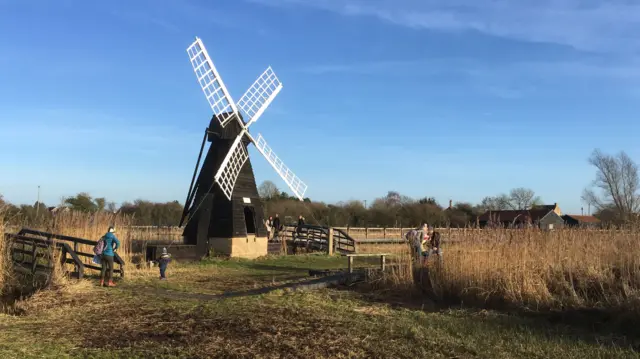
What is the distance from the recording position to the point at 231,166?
19.8 m

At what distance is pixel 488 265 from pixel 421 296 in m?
1.32

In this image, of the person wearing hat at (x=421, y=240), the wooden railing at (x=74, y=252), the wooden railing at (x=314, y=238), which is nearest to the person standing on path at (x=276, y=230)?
the wooden railing at (x=314, y=238)

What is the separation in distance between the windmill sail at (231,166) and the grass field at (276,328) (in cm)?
893

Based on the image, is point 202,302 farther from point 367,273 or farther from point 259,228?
point 259,228

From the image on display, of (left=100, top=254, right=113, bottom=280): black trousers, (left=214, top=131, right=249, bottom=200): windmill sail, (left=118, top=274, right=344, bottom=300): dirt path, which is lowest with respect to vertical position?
(left=118, top=274, right=344, bottom=300): dirt path

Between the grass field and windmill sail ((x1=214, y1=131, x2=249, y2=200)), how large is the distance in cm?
893

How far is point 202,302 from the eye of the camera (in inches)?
358

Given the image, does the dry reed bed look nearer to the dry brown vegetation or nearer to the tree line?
the dry brown vegetation

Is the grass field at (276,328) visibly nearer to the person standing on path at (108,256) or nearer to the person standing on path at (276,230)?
the person standing on path at (108,256)

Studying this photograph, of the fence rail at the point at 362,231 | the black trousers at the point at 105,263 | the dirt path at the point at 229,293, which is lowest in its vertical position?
the dirt path at the point at 229,293

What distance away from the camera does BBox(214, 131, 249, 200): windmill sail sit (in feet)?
62.5

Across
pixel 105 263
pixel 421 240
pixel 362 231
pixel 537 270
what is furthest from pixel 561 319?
pixel 362 231

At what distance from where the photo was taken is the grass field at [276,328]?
228 inches

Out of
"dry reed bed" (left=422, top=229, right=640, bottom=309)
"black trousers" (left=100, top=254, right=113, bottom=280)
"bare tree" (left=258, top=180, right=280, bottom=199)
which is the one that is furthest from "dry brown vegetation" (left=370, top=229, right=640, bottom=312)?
"bare tree" (left=258, top=180, right=280, bottom=199)
